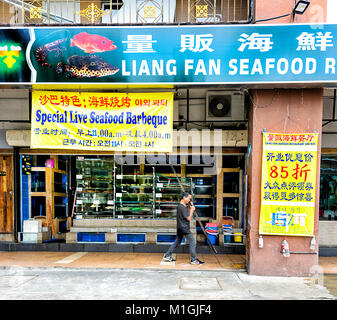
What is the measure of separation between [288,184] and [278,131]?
1181 mm

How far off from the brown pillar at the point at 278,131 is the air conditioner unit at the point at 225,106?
201cm

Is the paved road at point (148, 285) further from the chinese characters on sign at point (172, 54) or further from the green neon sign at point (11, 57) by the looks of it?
the green neon sign at point (11, 57)

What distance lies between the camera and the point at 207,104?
28.2ft

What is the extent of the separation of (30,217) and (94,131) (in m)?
4.45

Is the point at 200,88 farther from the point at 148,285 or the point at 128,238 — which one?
the point at 128,238

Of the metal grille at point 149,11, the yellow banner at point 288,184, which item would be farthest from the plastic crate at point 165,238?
the metal grille at point 149,11

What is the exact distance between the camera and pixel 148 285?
19.4ft

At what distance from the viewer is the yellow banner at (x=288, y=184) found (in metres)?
6.42

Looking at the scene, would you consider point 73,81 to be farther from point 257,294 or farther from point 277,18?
point 257,294

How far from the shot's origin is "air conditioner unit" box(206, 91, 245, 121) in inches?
338

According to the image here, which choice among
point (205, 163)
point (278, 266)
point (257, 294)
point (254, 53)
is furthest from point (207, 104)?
point (257, 294)

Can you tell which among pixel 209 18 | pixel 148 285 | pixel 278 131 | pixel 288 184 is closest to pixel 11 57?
pixel 209 18

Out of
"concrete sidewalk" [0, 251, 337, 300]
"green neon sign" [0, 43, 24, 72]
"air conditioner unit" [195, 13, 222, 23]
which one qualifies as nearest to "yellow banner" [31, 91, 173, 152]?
"green neon sign" [0, 43, 24, 72]

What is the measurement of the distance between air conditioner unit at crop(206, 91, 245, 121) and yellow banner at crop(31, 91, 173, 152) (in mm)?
2091
